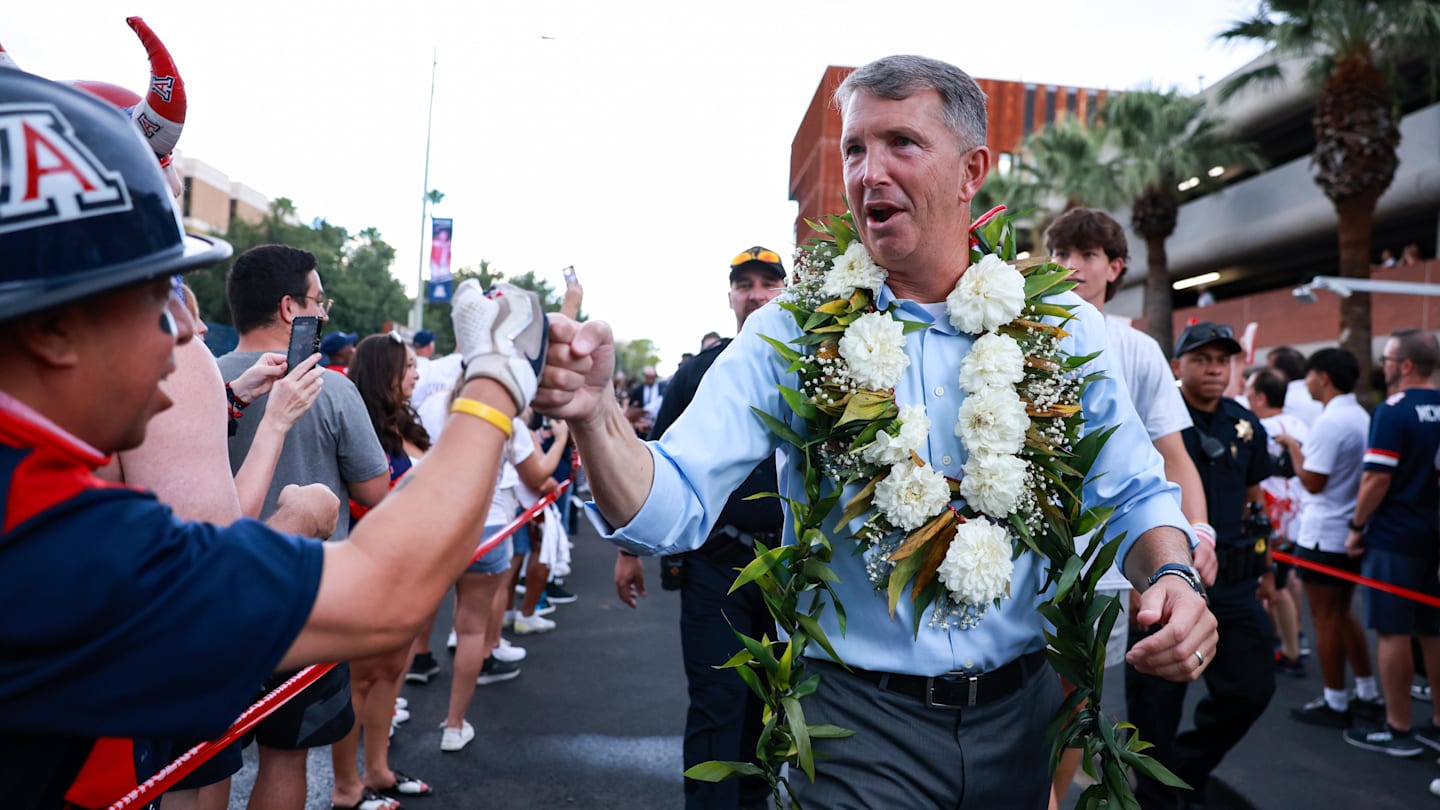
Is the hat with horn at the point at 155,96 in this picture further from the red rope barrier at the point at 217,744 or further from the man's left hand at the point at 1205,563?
the man's left hand at the point at 1205,563

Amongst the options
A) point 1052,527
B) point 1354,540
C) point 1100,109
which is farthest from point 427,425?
point 1100,109

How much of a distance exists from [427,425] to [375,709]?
2.34 metres

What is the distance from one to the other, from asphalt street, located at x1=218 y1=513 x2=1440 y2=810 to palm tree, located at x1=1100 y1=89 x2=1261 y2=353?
68.0ft

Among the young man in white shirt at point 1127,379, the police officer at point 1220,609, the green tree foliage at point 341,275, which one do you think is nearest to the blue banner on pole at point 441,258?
the green tree foliage at point 341,275

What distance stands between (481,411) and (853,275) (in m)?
1.46

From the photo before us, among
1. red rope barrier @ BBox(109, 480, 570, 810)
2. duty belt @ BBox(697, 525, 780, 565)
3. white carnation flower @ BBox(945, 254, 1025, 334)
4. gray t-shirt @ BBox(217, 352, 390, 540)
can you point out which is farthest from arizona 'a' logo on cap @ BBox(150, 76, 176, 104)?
duty belt @ BBox(697, 525, 780, 565)

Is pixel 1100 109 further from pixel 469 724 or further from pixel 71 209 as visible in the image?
pixel 71 209

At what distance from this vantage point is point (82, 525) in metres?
1.16

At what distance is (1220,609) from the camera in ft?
15.1

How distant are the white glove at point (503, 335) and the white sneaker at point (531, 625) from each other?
708 cm

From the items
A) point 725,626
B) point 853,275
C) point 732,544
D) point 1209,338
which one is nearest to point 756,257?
point 732,544

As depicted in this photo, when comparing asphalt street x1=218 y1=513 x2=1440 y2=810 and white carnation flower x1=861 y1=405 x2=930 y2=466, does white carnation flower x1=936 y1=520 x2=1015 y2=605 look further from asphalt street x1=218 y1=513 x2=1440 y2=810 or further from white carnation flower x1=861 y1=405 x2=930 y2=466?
asphalt street x1=218 y1=513 x2=1440 y2=810

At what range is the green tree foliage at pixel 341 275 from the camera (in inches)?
1383

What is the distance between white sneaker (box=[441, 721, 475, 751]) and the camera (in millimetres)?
5418
